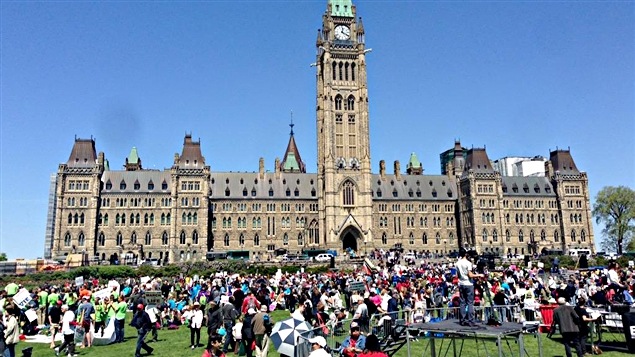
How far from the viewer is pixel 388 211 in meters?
97.6

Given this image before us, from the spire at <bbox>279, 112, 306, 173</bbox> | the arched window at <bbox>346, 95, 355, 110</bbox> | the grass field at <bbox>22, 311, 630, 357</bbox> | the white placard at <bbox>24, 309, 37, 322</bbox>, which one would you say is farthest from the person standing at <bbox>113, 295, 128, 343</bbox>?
the spire at <bbox>279, 112, 306, 173</bbox>


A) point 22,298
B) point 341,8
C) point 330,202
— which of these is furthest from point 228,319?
point 341,8

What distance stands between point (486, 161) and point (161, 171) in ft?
207

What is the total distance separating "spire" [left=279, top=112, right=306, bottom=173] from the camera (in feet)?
382

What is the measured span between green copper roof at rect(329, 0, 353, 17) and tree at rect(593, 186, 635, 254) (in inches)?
2356

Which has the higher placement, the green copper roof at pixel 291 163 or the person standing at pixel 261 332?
the green copper roof at pixel 291 163

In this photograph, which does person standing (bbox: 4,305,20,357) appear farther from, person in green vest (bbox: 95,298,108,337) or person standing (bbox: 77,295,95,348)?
person in green vest (bbox: 95,298,108,337)

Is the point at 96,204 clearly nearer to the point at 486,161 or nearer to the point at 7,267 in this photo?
the point at 7,267

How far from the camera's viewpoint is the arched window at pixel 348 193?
293 feet

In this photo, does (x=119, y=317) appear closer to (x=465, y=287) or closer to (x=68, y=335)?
(x=68, y=335)

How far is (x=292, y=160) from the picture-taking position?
11831 cm

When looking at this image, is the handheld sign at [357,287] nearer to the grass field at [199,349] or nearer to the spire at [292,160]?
the grass field at [199,349]

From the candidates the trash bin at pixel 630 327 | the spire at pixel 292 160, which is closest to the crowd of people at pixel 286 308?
the trash bin at pixel 630 327

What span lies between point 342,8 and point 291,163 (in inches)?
1477
